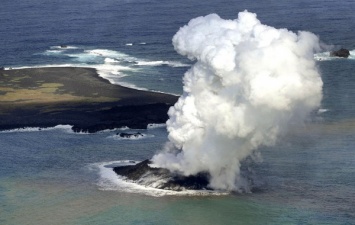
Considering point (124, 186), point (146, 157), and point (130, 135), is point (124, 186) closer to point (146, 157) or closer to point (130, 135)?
point (146, 157)

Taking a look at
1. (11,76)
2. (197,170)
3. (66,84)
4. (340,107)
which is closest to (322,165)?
(197,170)

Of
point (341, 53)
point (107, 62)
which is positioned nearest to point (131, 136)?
point (107, 62)

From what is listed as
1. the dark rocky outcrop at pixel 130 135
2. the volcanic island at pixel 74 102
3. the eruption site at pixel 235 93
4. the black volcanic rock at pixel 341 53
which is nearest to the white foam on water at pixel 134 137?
the dark rocky outcrop at pixel 130 135

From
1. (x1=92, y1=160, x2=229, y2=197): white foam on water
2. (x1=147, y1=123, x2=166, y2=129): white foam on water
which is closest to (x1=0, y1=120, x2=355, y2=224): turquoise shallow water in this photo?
(x1=92, y1=160, x2=229, y2=197): white foam on water

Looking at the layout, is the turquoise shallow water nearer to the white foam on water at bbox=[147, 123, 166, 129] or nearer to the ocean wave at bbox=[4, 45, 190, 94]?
the white foam on water at bbox=[147, 123, 166, 129]

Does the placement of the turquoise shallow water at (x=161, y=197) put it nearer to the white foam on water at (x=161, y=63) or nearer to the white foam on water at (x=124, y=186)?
the white foam on water at (x=124, y=186)

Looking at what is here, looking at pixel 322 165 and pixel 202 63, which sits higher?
pixel 202 63

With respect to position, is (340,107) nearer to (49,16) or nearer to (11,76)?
(11,76)
